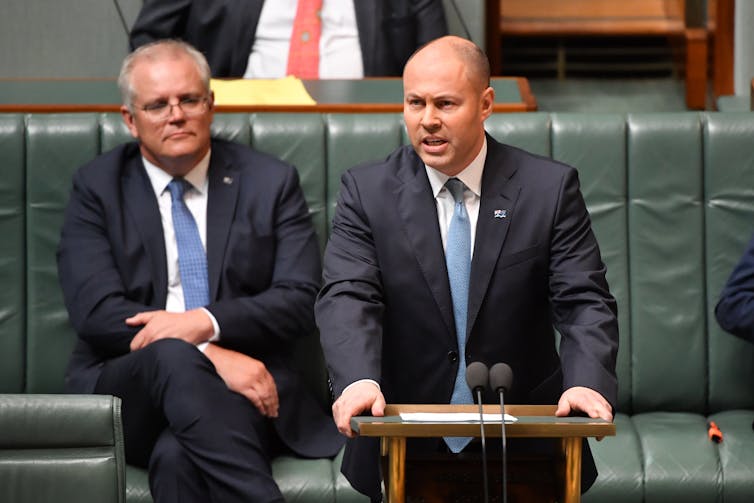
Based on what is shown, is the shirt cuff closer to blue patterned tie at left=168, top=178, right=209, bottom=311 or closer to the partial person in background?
blue patterned tie at left=168, top=178, right=209, bottom=311

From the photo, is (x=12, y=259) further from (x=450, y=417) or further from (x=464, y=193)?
(x=450, y=417)

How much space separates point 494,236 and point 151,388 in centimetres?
93

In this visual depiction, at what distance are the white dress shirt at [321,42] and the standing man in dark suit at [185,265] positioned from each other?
0.91m

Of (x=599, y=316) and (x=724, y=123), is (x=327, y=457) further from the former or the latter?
(x=724, y=123)

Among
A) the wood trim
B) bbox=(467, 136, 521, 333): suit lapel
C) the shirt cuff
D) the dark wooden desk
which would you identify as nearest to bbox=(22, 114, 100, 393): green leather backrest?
the dark wooden desk

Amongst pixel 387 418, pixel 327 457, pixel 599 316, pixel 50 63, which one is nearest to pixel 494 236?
pixel 599 316

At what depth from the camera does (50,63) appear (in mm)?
5594

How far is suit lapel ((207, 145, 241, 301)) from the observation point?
3.50m

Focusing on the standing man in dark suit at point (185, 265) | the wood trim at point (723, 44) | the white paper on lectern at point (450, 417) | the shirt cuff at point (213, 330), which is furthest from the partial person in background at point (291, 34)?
the white paper on lectern at point (450, 417)

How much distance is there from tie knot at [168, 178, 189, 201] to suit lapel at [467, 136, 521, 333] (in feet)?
3.38

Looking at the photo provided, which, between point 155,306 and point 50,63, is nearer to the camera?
point 155,306

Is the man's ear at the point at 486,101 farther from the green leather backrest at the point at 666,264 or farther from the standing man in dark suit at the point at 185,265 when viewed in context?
the green leather backrest at the point at 666,264

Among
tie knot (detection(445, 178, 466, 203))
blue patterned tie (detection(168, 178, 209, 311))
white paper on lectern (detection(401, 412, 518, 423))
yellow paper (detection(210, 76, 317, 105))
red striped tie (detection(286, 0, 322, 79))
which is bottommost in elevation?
white paper on lectern (detection(401, 412, 518, 423))

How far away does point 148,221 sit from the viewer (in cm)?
352
